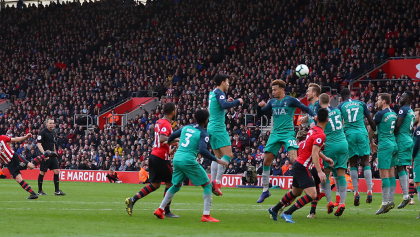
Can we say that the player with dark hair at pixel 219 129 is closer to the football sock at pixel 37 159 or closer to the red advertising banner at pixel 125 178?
the football sock at pixel 37 159

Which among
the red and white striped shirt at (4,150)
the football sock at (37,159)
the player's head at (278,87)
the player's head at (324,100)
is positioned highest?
the player's head at (278,87)

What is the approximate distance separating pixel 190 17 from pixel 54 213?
29908mm

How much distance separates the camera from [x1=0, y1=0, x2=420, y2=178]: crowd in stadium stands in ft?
94.4

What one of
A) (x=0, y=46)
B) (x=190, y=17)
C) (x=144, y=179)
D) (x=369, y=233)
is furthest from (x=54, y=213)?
(x=0, y=46)

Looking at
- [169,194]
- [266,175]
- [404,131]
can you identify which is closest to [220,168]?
[266,175]

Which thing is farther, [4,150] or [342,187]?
[4,150]

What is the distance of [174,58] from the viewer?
122 ft

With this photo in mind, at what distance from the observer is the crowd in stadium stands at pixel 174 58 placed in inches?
1133

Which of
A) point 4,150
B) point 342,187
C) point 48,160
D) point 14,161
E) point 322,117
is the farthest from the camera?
point 48,160

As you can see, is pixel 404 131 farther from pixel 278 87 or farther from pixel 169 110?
pixel 169 110

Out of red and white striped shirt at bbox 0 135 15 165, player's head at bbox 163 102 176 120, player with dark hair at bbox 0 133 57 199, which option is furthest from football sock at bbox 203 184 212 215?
red and white striped shirt at bbox 0 135 15 165

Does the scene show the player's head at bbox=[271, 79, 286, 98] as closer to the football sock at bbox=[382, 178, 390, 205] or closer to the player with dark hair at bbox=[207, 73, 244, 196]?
the player with dark hair at bbox=[207, 73, 244, 196]

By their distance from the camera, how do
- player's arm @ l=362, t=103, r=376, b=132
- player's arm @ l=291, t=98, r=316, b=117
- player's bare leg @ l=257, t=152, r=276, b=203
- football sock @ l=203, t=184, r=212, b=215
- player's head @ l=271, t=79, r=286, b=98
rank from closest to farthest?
football sock @ l=203, t=184, r=212, b=215 → player's arm @ l=291, t=98, r=316, b=117 → player's arm @ l=362, t=103, r=376, b=132 → player's head @ l=271, t=79, r=286, b=98 → player's bare leg @ l=257, t=152, r=276, b=203

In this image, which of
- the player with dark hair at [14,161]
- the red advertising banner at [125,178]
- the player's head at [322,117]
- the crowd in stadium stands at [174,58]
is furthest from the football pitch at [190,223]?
the crowd in stadium stands at [174,58]
